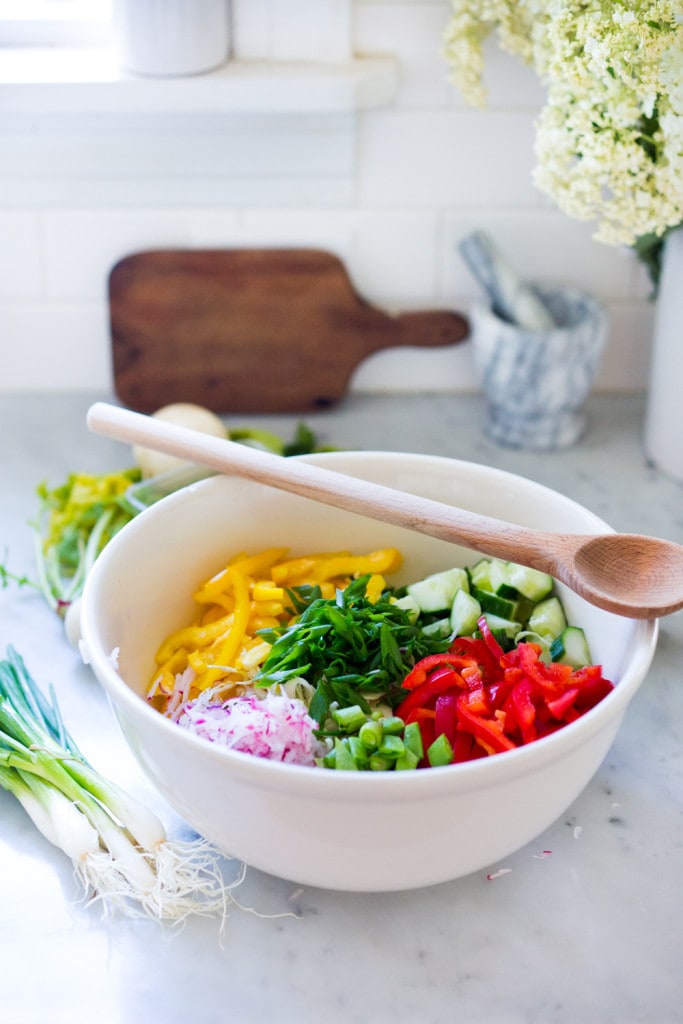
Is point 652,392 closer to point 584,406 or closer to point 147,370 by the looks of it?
point 584,406

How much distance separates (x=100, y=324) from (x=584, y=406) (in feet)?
2.16

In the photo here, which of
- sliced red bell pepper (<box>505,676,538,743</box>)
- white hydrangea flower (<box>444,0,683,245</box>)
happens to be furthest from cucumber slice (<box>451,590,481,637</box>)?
white hydrangea flower (<box>444,0,683,245</box>)

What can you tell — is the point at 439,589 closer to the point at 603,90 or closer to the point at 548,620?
the point at 548,620

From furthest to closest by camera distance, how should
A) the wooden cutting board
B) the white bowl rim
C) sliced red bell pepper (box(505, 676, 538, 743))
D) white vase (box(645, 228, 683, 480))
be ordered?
the wooden cutting board → white vase (box(645, 228, 683, 480)) → sliced red bell pepper (box(505, 676, 538, 743)) → the white bowl rim

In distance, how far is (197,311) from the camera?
139cm

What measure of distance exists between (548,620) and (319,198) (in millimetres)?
691

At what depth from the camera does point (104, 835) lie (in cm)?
79

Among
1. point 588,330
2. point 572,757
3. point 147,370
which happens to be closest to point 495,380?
point 588,330

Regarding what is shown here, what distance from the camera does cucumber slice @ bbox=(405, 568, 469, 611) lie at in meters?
0.93

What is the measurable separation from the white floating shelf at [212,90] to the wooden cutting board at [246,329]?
0.61 feet

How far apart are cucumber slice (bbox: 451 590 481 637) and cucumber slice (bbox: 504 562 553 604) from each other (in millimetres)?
47

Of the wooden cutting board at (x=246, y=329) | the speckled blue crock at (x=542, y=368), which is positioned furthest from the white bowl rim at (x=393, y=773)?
the wooden cutting board at (x=246, y=329)

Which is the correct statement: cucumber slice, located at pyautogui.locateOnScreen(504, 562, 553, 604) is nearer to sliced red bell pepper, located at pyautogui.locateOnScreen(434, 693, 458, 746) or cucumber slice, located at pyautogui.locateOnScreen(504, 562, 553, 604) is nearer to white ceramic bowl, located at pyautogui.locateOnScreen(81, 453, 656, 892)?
white ceramic bowl, located at pyautogui.locateOnScreen(81, 453, 656, 892)

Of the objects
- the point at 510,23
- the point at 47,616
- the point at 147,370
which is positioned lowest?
the point at 47,616
